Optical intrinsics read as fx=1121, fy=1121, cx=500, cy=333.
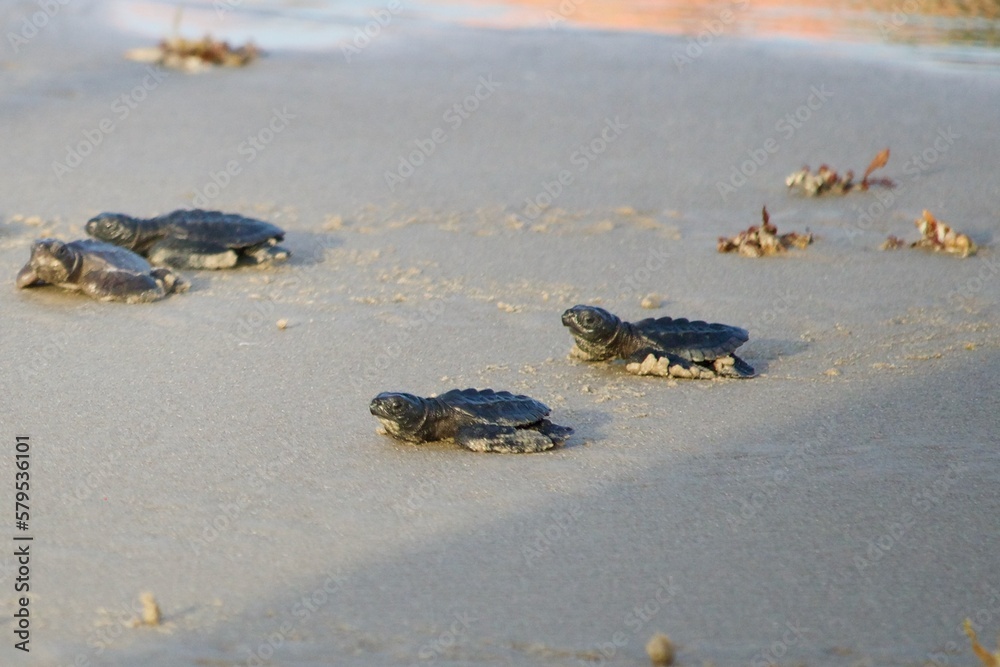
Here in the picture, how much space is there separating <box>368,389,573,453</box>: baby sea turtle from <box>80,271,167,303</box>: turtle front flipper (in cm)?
193

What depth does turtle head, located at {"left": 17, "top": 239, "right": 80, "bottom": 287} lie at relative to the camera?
506cm

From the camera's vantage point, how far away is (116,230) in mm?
5695

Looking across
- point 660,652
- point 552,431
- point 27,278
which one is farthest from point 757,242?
point 660,652

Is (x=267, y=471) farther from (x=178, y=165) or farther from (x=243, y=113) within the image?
(x=243, y=113)

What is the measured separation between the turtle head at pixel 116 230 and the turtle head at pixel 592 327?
8.24 feet

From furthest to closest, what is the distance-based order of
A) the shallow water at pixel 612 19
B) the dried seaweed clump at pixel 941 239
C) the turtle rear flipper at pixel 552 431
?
the shallow water at pixel 612 19, the dried seaweed clump at pixel 941 239, the turtle rear flipper at pixel 552 431

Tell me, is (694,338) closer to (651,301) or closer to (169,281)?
(651,301)

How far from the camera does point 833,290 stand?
5.54 metres

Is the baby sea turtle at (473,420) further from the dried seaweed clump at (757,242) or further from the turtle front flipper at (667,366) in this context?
the dried seaweed clump at (757,242)

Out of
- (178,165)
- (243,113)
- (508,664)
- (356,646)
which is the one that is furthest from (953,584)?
(243,113)

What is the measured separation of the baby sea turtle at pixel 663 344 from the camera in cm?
437

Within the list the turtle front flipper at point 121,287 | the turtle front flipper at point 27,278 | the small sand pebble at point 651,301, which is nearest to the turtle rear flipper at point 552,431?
the small sand pebble at point 651,301

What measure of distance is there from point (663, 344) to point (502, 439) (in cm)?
107

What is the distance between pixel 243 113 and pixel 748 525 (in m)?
6.47
